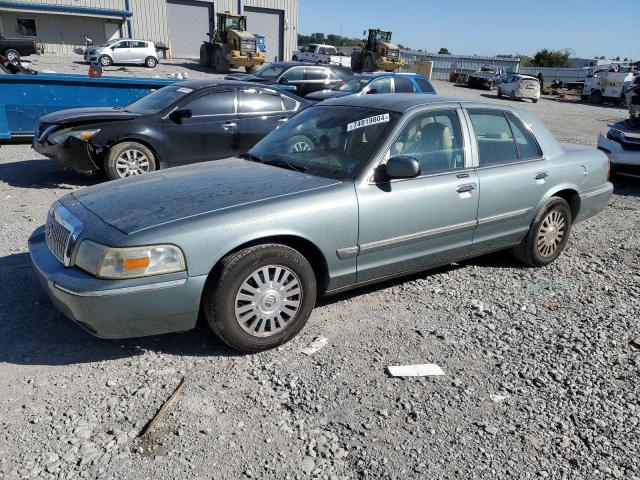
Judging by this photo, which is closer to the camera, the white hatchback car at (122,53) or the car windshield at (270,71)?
the car windshield at (270,71)

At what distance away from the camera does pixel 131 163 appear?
7.37 m

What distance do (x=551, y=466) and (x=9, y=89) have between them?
998 cm

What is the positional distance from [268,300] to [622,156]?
7998mm

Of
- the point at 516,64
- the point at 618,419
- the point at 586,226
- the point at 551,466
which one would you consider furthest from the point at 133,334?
the point at 516,64

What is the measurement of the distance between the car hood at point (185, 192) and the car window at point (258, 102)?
4120mm

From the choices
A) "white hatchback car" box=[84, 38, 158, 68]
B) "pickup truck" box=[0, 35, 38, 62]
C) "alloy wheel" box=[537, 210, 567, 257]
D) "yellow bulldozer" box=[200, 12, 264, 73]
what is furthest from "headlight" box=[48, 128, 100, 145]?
"white hatchback car" box=[84, 38, 158, 68]

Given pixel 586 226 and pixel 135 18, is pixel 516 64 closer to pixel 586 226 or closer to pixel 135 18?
pixel 135 18

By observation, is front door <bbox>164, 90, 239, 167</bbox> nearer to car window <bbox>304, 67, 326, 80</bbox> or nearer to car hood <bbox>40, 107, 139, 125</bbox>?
car hood <bbox>40, 107, 139, 125</bbox>

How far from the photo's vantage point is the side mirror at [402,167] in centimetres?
371

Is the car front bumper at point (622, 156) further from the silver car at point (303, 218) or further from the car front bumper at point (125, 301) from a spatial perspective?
the car front bumper at point (125, 301)

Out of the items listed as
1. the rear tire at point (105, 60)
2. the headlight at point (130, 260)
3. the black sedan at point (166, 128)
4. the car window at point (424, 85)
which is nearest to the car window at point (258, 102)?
the black sedan at point (166, 128)

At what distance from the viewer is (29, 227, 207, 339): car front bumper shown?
297 centimetres

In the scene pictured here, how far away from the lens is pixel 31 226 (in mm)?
5742

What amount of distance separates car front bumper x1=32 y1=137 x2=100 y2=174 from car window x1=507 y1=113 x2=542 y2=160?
17.4 feet
